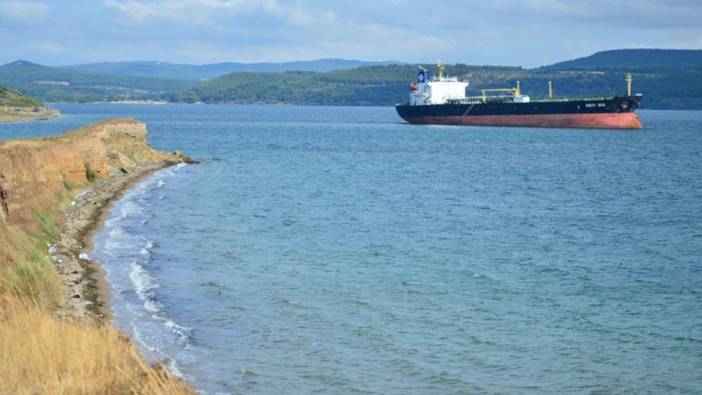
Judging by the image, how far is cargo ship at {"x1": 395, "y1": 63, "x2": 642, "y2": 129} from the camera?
88812 mm

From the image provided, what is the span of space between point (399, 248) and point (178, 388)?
1451 cm

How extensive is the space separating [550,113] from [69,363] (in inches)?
3285

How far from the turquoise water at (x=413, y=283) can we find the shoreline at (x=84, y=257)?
1.42ft

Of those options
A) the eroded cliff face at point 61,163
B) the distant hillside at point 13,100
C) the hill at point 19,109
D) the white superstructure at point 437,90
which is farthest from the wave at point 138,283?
the distant hillside at point 13,100

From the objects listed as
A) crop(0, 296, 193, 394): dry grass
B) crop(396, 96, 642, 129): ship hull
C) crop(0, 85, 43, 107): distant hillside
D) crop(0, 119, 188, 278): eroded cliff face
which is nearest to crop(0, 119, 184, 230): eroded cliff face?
crop(0, 119, 188, 278): eroded cliff face

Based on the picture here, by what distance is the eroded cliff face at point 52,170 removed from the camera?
21.9 m

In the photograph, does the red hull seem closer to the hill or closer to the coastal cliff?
the hill

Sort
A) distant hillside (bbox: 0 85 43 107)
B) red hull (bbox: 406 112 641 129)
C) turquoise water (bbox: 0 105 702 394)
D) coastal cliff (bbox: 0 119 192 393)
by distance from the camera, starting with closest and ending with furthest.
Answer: coastal cliff (bbox: 0 119 192 393), turquoise water (bbox: 0 105 702 394), red hull (bbox: 406 112 641 129), distant hillside (bbox: 0 85 43 107)

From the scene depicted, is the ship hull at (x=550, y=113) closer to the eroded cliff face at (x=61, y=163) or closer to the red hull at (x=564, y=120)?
the red hull at (x=564, y=120)

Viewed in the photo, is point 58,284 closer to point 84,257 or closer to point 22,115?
point 84,257

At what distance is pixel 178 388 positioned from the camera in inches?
403

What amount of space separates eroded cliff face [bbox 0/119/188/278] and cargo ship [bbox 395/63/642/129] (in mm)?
45347

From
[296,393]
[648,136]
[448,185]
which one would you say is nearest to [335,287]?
[296,393]

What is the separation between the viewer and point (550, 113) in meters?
90.7
